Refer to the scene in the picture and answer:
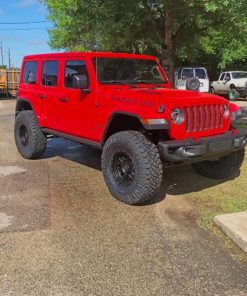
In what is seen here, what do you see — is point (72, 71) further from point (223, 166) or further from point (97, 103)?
point (223, 166)

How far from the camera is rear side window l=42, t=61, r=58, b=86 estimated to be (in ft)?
23.4

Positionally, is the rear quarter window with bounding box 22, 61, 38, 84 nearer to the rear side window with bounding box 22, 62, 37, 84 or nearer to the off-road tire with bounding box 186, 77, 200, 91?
the rear side window with bounding box 22, 62, 37, 84

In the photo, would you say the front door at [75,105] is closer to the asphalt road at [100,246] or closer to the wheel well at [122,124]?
the wheel well at [122,124]

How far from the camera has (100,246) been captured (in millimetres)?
4316

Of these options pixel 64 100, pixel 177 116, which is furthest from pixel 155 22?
pixel 177 116

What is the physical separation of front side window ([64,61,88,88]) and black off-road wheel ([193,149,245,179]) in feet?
7.37

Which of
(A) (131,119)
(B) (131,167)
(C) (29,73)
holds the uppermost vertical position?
(C) (29,73)

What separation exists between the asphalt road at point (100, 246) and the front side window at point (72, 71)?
1.49 metres


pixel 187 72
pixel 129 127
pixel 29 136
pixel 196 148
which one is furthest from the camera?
pixel 187 72

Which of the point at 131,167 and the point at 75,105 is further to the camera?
the point at 75,105

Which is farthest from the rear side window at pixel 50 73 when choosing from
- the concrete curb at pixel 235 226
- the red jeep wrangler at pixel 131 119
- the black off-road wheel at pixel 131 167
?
the concrete curb at pixel 235 226

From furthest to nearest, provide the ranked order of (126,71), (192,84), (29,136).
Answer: (29,136), (192,84), (126,71)

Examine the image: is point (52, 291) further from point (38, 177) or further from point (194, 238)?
point (38, 177)

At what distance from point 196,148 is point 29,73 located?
159 inches
